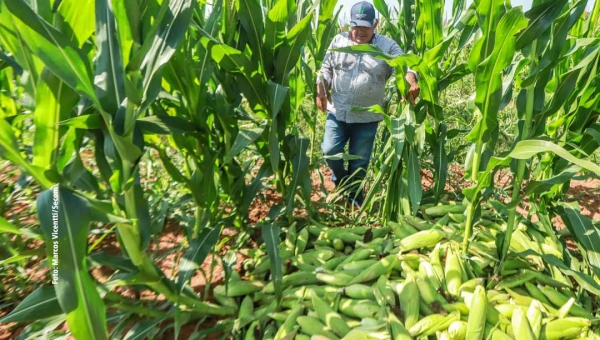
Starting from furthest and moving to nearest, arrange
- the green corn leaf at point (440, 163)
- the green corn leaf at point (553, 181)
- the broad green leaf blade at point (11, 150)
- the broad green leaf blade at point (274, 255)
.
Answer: the green corn leaf at point (440, 163), the broad green leaf blade at point (274, 255), the green corn leaf at point (553, 181), the broad green leaf blade at point (11, 150)

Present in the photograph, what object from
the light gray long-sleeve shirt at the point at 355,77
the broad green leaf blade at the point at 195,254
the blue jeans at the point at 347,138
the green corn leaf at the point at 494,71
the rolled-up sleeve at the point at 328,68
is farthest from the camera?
the blue jeans at the point at 347,138

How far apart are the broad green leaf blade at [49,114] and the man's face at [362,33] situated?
211cm

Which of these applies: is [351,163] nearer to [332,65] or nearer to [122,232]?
[332,65]

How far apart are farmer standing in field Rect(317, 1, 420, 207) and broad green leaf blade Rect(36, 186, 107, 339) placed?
1.86 metres

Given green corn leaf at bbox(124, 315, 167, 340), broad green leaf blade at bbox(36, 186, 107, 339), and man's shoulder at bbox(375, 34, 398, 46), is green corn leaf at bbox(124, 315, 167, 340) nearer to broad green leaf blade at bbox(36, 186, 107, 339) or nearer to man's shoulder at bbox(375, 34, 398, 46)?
broad green leaf blade at bbox(36, 186, 107, 339)

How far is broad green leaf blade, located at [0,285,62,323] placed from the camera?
111cm

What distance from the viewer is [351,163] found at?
3.34 metres

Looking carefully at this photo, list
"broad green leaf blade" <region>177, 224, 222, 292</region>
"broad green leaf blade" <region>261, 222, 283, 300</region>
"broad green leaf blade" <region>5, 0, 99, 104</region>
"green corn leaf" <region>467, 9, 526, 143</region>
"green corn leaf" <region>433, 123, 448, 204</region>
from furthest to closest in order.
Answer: "green corn leaf" <region>433, 123, 448, 204</region>
"broad green leaf blade" <region>261, 222, 283, 300</region>
"broad green leaf blade" <region>177, 224, 222, 292</region>
"green corn leaf" <region>467, 9, 526, 143</region>
"broad green leaf blade" <region>5, 0, 99, 104</region>

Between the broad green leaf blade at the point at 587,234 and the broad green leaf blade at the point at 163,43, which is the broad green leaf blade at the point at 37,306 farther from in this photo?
the broad green leaf blade at the point at 587,234

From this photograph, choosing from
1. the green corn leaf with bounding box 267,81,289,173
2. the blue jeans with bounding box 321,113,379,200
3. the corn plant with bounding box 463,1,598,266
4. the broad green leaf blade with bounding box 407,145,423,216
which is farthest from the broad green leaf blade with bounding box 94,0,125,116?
the blue jeans with bounding box 321,113,379,200

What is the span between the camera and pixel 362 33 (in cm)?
266

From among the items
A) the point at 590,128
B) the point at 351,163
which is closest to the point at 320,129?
the point at 351,163

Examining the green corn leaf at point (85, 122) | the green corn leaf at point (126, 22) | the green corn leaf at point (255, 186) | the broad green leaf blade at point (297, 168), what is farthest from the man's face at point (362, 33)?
the green corn leaf at point (85, 122)

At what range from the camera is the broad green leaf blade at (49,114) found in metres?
1.01
